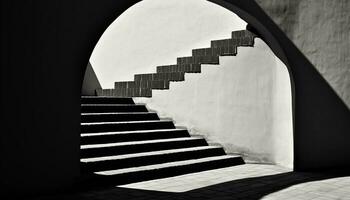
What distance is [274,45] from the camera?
22.9 feet

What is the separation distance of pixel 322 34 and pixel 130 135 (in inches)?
145

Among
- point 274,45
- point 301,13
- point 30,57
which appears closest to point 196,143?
point 274,45

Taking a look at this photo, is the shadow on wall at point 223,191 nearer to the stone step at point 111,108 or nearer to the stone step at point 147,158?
the stone step at point 147,158

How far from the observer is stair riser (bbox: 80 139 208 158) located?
248 inches

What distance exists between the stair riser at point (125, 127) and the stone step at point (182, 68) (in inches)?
45.9

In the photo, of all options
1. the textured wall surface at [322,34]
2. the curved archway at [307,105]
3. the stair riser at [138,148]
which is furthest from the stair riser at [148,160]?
the textured wall surface at [322,34]

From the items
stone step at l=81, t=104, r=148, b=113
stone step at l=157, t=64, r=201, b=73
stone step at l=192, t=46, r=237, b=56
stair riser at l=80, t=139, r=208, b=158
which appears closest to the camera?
stair riser at l=80, t=139, r=208, b=158

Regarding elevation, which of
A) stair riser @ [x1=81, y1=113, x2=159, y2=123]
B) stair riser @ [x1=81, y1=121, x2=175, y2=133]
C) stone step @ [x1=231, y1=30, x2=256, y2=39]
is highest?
stone step @ [x1=231, y1=30, x2=256, y2=39]

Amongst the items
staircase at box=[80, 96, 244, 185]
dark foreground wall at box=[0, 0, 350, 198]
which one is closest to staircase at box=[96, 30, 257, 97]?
staircase at box=[80, 96, 244, 185]

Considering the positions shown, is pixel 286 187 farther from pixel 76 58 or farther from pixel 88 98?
pixel 88 98

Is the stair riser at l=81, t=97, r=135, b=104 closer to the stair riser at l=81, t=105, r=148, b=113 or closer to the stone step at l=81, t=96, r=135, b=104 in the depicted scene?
the stone step at l=81, t=96, r=135, b=104

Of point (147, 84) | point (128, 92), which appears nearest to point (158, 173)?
point (147, 84)

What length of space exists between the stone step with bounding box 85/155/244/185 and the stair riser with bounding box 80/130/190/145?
1.03 m

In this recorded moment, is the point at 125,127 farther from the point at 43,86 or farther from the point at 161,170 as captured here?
the point at 43,86
